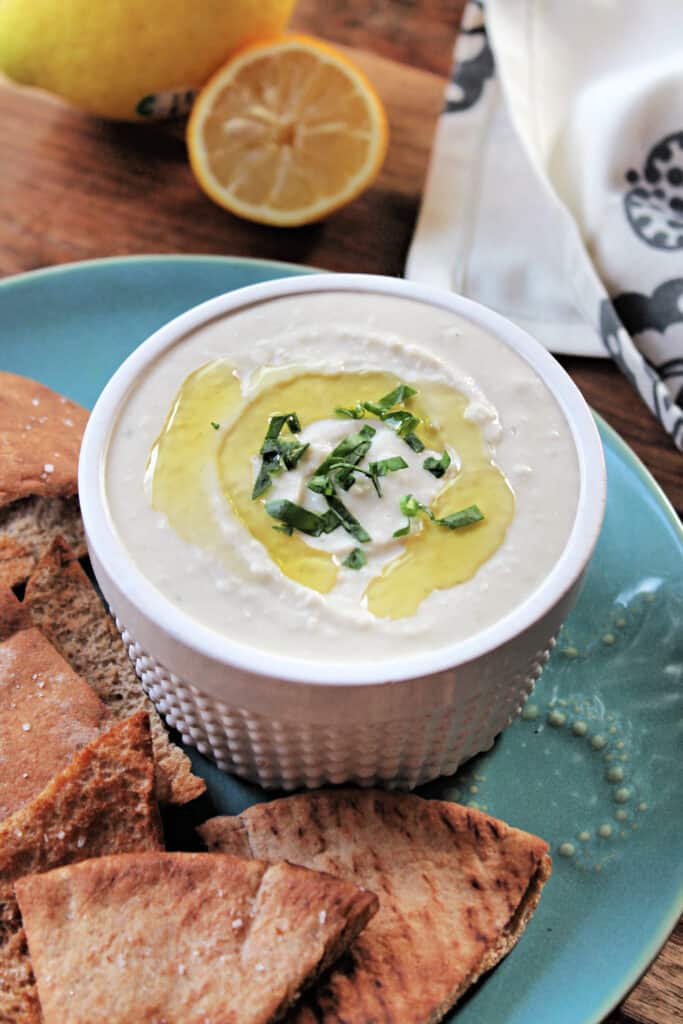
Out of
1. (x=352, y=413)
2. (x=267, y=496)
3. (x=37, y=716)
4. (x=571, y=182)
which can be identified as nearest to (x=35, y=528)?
(x=37, y=716)

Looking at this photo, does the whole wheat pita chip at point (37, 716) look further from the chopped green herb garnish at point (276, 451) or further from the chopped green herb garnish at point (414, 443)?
the chopped green herb garnish at point (414, 443)

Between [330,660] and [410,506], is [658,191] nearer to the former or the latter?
[410,506]

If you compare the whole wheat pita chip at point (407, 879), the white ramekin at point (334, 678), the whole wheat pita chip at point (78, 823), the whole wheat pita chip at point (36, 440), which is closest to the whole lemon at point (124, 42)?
the whole wheat pita chip at point (36, 440)

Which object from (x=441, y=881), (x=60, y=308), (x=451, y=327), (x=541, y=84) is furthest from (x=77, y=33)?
(x=441, y=881)

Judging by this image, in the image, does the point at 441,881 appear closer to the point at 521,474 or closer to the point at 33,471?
the point at 521,474

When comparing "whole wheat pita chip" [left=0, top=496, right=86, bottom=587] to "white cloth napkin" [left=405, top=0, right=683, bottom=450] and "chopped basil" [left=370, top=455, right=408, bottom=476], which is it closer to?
"chopped basil" [left=370, top=455, right=408, bottom=476]

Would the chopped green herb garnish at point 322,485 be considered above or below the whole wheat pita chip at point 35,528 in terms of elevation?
above
